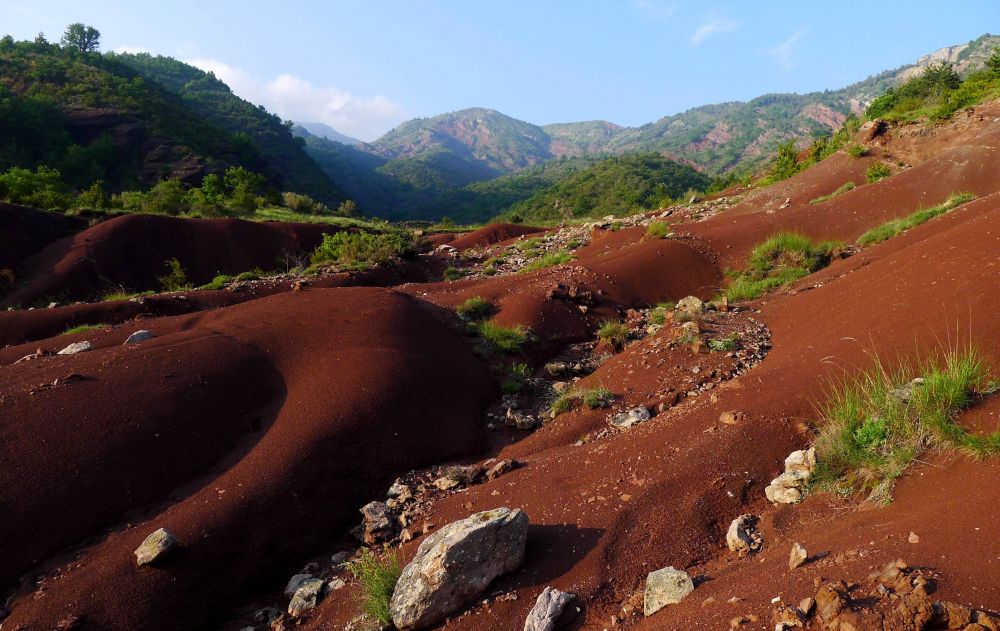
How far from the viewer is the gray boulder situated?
3.79 m

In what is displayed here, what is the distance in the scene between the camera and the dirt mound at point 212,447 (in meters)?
4.60

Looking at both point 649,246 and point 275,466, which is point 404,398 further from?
point 649,246

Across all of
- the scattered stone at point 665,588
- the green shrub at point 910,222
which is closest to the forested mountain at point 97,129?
the green shrub at point 910,222

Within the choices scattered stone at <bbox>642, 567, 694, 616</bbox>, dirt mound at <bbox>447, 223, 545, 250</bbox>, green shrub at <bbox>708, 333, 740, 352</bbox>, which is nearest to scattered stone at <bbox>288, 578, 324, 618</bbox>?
scattered stone at <bbox>642, 567, 694, 616</bbox>

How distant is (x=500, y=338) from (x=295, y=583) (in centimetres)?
599

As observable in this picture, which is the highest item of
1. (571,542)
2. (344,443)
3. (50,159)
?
(50,159)

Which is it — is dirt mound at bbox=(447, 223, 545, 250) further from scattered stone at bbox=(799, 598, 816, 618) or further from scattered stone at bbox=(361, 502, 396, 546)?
scattered stone at bbox=(799, 598, 816, 618)

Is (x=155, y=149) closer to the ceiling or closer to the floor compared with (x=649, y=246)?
closer to the ceiling

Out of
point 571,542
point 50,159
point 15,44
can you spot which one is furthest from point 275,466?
point 15,44

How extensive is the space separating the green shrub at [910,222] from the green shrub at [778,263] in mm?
629

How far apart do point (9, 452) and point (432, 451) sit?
453 cm

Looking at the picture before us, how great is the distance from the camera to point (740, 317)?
916 centimetres

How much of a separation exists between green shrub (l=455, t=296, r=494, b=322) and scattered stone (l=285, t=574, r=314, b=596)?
22.2 feet

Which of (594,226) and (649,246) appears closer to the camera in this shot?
(649,246)
